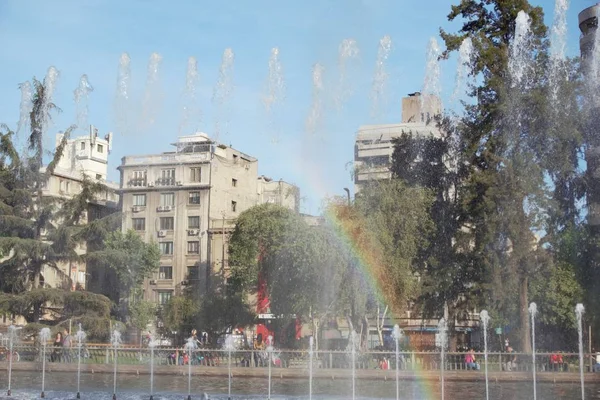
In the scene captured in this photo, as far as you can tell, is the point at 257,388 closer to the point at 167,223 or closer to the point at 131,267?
the point at 131,267

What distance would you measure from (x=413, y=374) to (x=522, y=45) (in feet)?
73.8

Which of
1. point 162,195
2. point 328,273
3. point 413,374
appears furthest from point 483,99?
point 162,195

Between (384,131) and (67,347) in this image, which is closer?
(67,347)

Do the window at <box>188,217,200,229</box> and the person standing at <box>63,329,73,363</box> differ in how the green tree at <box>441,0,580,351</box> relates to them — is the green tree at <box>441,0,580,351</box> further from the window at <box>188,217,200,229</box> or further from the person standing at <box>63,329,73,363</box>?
the window at <box>188,217,200,229</box>

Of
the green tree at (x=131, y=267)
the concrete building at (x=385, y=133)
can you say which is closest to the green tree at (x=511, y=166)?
the green tree at (x=131, y=267)

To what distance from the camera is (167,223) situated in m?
94.4

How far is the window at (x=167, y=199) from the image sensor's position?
94481 millimetres

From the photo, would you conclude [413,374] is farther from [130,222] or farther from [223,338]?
[130,222]

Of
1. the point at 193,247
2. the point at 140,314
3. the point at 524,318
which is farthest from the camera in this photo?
the point at 193,247

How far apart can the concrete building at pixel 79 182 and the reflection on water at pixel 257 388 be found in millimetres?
20941

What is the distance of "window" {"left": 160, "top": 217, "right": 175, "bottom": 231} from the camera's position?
9419 centimetres

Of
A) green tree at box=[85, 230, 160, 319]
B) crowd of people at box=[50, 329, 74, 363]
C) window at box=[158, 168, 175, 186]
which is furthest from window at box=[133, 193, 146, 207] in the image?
crowd of people at box=[50, 329, 74, 363]

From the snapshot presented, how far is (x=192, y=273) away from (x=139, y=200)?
34.4 ft

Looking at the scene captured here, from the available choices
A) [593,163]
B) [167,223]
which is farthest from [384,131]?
[593,163]
